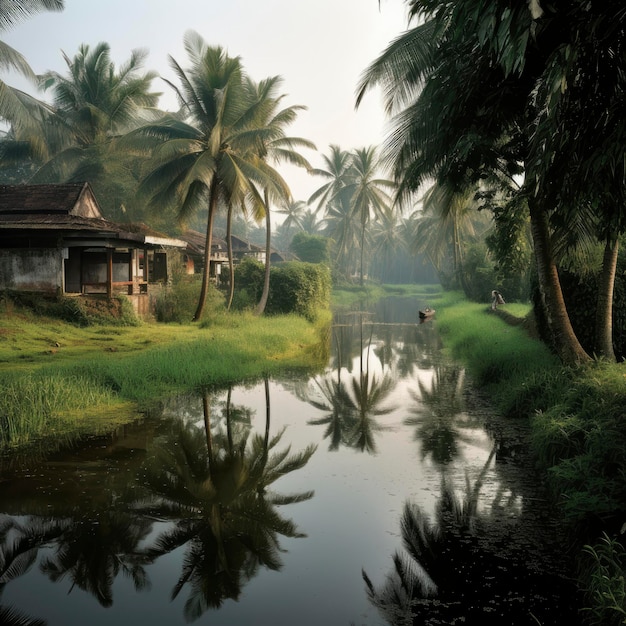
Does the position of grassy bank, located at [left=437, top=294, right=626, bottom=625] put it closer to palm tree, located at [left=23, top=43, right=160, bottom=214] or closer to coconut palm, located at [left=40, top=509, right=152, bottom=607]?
coconut palm, located at [left=40, top=509, right=152, bottom=607]

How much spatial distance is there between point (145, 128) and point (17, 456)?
15235 millimetres

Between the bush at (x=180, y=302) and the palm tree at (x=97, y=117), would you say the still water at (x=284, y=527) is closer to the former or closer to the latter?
the bush at (x=180, y=302)

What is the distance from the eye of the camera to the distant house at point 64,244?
18.7 metres

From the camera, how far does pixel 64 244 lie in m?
18.9

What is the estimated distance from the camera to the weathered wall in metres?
18.8

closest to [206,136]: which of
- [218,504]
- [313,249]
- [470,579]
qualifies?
[218,504]

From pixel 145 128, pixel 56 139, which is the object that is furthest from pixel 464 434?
pixel 56 139

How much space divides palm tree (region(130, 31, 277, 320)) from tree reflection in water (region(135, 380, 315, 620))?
12.4 m

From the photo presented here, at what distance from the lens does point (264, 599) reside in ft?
15.4

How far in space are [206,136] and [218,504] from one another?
16800 millimetres

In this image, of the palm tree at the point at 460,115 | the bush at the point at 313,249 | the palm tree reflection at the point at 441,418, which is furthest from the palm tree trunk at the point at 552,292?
the bush at the point at 313,249

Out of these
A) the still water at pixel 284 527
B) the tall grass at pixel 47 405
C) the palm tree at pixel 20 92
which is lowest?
the still water at pixel 284 527

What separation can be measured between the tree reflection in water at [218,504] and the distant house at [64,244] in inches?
437

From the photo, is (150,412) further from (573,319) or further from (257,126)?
(257,126)
